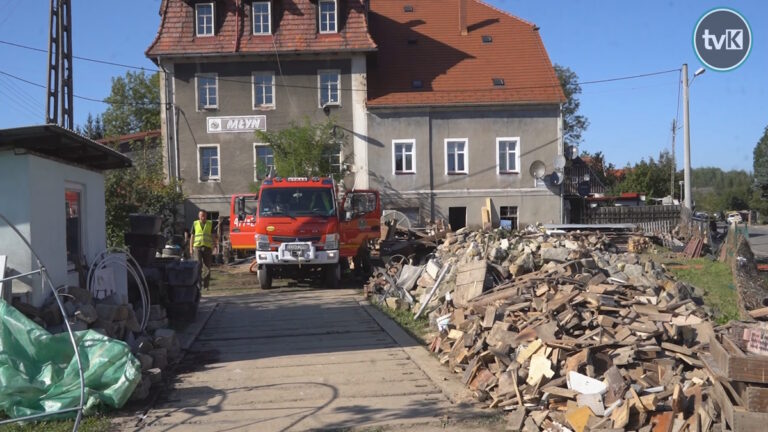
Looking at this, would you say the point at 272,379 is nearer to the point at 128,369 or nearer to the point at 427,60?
the point at 128,369

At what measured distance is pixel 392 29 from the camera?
36.0m

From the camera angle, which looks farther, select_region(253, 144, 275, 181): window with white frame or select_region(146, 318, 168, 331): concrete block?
select_region(253, 144, 275, 181): window with white frame

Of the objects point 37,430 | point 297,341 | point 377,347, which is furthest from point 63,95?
point 37,430

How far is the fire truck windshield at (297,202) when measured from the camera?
56.3ft

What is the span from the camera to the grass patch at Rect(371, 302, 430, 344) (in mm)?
10969

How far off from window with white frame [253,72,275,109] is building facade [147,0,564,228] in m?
0.04

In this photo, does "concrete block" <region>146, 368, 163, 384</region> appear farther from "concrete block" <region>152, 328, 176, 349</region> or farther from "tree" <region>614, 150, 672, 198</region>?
"tree" <region>614, 150, 672, 198</region>

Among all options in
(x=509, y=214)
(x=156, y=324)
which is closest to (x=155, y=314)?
(x=156, y=324)

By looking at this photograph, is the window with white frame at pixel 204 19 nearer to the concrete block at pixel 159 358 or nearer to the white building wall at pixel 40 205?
the white building wall at pixel 40 205

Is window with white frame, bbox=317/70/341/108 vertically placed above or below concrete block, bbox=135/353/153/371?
above

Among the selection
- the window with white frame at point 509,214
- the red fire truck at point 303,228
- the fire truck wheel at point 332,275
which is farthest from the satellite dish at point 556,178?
the fire truck wheel at point 332,275

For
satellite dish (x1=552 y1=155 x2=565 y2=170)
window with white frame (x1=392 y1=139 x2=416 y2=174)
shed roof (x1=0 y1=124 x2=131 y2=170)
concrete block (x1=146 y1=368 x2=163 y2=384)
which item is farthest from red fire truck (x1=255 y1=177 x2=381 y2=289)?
satellite dish (x1=552 y1=155 x2=565 y2=170)

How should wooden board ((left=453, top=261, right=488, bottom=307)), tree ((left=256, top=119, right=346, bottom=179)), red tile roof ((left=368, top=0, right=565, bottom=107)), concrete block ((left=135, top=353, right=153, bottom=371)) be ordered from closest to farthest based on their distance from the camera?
concrete block ((left=135, top=353, right=153, bottom=371)) < wooden board ((left=453, top=261, right=488, bottom=307)) < tree ((left=256, top=119, right=346, bottom=179)) < red tile roof ((left=368, top=0, right=565, bottom=107))

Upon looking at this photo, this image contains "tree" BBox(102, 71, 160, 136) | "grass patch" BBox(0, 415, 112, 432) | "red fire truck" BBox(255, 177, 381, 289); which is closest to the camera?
"grass patch" BBox(0, 415, 112, 432)
